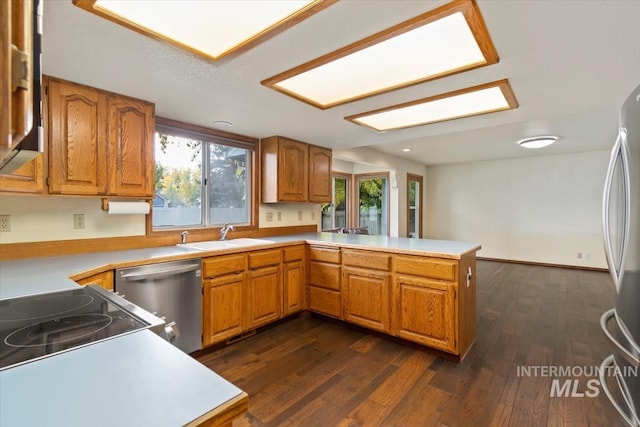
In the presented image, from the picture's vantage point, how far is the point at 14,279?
1.53 meters

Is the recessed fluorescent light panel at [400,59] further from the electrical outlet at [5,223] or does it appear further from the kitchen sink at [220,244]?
the electrical outlet at [5,223]

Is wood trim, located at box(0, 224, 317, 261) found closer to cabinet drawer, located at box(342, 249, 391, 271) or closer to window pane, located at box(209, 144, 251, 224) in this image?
window pane, located at box(209, 144, 251, 224)

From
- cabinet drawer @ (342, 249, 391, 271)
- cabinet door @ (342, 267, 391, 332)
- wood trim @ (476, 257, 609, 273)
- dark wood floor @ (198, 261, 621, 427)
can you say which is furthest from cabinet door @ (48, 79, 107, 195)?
wood trim @ (476, 257, 609, 273)

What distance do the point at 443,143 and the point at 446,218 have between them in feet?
9.41

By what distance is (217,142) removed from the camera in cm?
329

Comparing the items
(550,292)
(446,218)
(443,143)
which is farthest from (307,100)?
(446,218)

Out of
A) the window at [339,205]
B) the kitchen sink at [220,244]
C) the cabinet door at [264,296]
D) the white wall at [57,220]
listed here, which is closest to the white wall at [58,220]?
the white wall at [57,220]

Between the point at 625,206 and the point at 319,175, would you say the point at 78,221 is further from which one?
the point at 625,206

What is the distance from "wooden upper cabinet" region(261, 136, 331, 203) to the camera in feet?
11.6

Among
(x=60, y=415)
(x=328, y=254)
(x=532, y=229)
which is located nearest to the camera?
(x=60, y=415)

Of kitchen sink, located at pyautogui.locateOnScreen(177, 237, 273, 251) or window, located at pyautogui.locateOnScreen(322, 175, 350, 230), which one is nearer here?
kitchen sink, located at pyautogui.locateOnScreen(177, 237, 273, 251)

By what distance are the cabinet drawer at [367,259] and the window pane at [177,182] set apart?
5.14ft

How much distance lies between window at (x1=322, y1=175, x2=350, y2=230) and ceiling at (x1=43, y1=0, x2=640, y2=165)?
2821mm

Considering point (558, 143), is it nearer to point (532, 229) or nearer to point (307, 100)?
point (532, 229)
